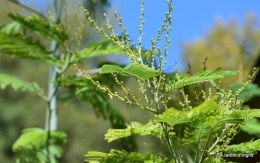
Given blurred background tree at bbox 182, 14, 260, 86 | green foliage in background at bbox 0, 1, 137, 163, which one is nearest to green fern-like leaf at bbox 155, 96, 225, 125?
green foliage in background at bbox 0, 1, 137, 163

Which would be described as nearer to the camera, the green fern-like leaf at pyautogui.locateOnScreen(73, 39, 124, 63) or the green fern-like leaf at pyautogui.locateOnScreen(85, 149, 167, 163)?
the green fern-like leaf at pyautogui.locateOnScreen(85, 149, 167, 163)

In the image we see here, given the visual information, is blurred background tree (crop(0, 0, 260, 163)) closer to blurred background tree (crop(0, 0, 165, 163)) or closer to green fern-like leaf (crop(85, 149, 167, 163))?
blurred background tree (crop(0, 0, 165, 163))

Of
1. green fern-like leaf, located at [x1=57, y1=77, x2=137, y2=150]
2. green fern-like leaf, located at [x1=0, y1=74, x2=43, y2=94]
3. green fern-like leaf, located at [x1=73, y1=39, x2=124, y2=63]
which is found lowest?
green fern-like leaf, located at [x1=57, y1=77, x2=137, y2=150]

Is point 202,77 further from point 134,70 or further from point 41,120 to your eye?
point 41,120

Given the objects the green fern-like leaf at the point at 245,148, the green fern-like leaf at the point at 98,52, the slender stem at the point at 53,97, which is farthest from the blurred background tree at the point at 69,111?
the green fern-like leaf at the point at 245,148

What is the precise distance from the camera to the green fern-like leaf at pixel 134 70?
0.90 m

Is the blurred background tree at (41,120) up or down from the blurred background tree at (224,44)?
down

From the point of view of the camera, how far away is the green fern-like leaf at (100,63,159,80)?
0.90m

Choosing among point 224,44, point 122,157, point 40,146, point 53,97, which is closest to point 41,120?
point 224,44

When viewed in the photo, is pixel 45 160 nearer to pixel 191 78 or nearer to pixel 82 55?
pixel 82 55

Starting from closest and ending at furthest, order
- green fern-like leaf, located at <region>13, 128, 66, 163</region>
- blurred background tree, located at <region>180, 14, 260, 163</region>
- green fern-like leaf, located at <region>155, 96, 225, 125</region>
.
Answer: green fern-like leaf, located at <region>155, 96, 225, 125</region> < green fern-like leaf, located at <region>13, 128, 66, 163</region> < blurred background tree, located at <region>180, 14, 260, 163</region>

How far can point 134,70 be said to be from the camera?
0.92m

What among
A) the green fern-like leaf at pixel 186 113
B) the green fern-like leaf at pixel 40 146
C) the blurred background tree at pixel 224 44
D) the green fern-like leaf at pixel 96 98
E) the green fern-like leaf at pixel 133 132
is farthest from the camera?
the blurred background tree at pixel 224 44

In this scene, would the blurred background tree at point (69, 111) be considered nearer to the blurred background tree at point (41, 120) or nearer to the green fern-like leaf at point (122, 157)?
the blurred background tree at point (41, 120)
